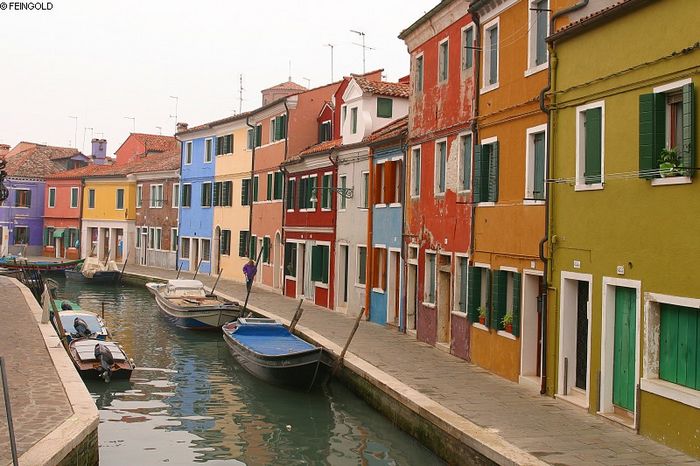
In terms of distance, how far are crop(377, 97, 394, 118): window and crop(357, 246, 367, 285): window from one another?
4382 mm

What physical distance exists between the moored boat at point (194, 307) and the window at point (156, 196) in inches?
818

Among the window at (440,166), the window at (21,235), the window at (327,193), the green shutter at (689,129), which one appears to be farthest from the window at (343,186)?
the window at (21,235)

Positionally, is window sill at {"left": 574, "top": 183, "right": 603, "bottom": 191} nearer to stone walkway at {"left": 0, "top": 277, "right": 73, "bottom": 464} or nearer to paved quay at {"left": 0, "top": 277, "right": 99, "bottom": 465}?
paved quay at {"left": 0, "top": 277, "right": 99, "bottom": 465}

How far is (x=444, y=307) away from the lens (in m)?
19.2

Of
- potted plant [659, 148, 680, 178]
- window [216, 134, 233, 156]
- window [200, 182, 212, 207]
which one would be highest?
window [216, 134, 233, 156]

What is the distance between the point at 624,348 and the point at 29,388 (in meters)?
8.92

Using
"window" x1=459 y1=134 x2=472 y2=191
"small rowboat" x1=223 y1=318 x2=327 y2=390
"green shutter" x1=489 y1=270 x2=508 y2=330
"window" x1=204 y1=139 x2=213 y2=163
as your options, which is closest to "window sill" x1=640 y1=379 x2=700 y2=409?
"green shutter" x1=489 y1=270 x2=508 y2=330

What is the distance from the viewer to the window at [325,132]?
107 ft


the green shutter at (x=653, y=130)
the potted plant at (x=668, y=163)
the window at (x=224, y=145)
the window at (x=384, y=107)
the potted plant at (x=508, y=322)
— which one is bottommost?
the potted plant at (x=508, y=322)

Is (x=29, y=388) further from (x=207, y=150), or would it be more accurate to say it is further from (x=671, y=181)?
(x=207, y=150)

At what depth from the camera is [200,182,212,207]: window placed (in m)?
44.0

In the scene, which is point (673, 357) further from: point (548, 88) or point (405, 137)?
point (405, 137)

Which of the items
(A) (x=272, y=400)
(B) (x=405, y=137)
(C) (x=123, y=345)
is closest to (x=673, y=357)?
(A) (x=272, y=400)

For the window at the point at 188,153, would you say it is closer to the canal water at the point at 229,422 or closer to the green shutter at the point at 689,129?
the canal water at the point at 229,422
